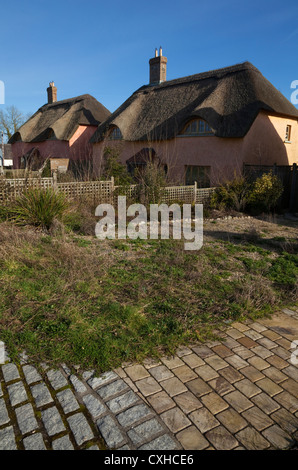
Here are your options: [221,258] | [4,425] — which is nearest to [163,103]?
[221,258]

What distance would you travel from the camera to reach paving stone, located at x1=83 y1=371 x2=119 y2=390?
2816 mm

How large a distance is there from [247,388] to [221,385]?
231mm

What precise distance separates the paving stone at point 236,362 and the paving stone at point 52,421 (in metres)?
1.71

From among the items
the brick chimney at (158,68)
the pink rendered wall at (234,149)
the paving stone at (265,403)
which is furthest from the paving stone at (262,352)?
the brick chimney at (158,68)

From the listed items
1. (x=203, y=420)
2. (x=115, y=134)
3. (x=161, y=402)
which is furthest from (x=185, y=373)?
(x=115, y=134)

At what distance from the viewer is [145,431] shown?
2328 mm

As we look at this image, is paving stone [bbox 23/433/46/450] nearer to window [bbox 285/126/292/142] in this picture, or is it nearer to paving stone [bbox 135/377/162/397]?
paving stone [bbox 135/377/162/397]

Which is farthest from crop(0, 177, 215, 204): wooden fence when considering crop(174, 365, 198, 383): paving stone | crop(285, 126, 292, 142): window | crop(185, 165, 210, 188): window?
crop(285, 126, 292, 142): window

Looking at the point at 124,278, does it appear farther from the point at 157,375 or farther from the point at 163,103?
the point at 163,103

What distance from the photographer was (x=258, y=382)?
9.61 ft

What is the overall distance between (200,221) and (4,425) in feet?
27.7
